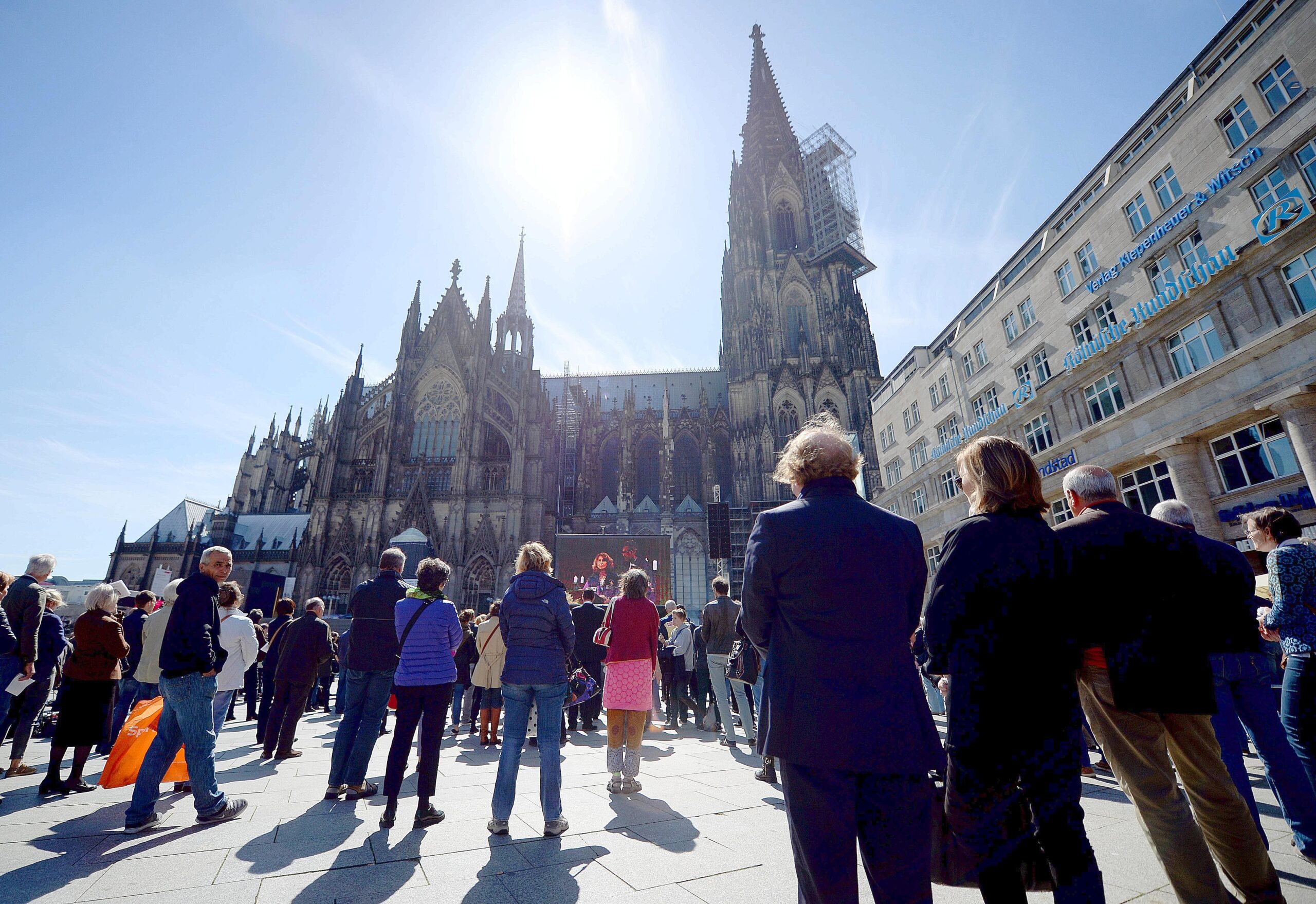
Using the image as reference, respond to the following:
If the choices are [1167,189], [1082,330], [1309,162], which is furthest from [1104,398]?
[1309,162]

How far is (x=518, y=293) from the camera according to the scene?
53.1 m

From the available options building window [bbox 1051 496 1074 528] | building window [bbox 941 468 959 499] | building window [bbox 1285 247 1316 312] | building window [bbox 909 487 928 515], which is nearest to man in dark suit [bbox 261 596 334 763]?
building window [bbox 1285 247 1316 312]

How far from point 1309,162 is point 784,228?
38.9 m

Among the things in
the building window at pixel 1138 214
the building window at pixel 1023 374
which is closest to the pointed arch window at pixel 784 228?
the building window at pixel 1023 374

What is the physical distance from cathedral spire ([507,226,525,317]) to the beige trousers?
53.1 metres

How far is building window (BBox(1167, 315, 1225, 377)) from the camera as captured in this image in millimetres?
12625

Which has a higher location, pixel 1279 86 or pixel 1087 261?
pixel 1279 86

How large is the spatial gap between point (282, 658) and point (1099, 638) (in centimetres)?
766

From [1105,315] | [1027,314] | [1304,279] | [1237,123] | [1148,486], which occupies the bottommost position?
[1148,486]

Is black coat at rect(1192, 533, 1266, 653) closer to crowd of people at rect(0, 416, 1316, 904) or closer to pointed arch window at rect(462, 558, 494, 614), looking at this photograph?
crowd of people at rect(0, 416, 1316, 904)

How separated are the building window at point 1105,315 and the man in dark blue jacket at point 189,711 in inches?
766

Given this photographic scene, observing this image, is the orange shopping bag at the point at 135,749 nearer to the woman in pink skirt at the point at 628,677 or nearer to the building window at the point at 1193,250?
the woman in pink skirt at the point at 628,677

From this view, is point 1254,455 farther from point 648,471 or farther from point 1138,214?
point 648,471

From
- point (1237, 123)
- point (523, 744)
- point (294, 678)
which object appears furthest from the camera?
point (1237, 123)
